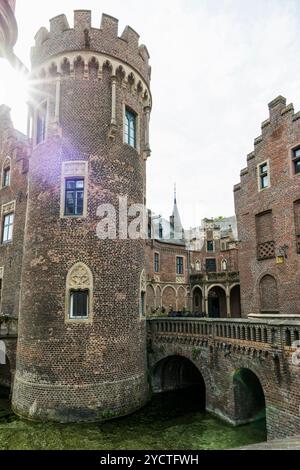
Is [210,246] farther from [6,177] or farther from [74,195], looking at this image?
[74,195]

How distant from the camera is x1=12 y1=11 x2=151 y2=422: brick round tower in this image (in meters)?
12.0

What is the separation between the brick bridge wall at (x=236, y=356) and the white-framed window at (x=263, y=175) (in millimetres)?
8412

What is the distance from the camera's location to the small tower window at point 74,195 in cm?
1317

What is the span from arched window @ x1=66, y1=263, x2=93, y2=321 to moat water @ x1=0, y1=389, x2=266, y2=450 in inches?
151

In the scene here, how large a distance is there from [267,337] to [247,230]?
29.0ft

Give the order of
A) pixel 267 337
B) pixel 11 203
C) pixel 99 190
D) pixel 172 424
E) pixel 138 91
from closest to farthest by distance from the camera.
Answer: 1. pixel 267 337
2. pixel 172 424
3. pixel 99 190
4. pixel 138 91
5. pixel 11 203

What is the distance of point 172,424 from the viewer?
11539mm

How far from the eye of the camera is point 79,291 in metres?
12.6

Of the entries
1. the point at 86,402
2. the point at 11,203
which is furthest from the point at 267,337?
the point at 11,203

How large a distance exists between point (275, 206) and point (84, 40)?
1155cm

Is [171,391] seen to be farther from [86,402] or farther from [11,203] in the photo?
[11,203]

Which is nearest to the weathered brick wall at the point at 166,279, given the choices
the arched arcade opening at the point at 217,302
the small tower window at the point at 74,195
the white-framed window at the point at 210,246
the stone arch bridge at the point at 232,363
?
the white-framed window at the point at 210,246

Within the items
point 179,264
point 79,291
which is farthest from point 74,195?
point 179,264

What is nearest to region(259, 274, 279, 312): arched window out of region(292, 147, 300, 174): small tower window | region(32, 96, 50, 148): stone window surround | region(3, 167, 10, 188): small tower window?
region(292, 147, 300, 174): small tower window
